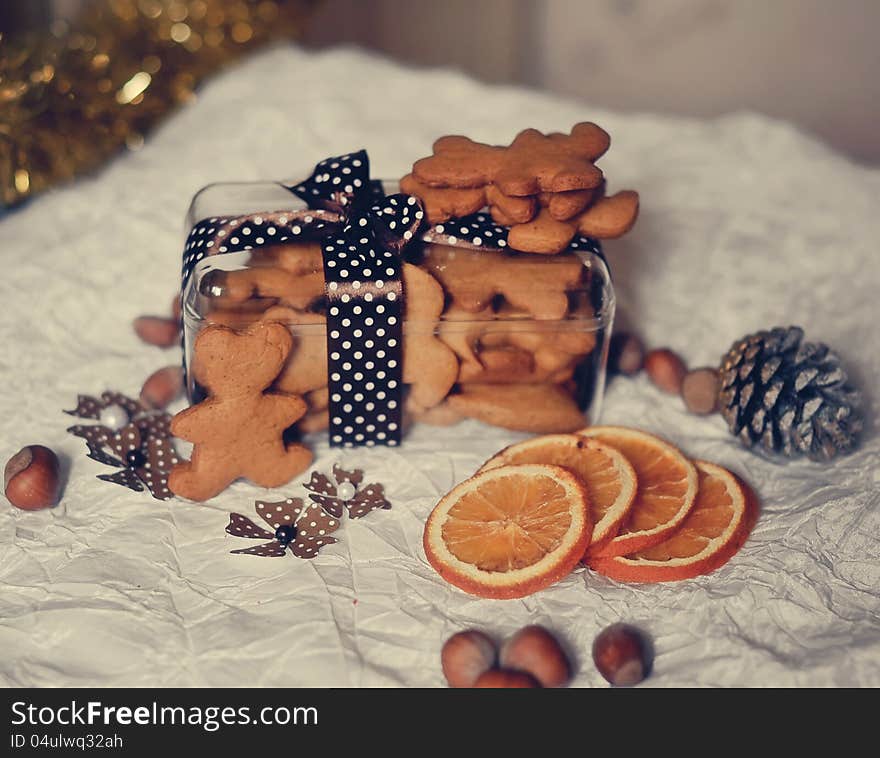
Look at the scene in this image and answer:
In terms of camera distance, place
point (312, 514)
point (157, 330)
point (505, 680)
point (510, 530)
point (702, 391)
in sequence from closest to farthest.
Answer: point (505, 680) < point (510, 530) < point (312, 514) < point (702, 391) < point (157, 330)

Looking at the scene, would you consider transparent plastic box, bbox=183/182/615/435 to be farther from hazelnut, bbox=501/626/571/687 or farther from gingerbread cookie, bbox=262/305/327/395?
hazelnut, bbox=501/626/571/687

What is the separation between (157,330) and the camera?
67.5 inches

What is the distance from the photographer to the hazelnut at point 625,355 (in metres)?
1.70

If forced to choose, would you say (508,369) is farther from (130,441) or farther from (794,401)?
(130,441)

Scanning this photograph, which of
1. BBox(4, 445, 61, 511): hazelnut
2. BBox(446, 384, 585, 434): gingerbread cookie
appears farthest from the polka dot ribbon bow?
BBox(4, 445, 61, 511): hazelnut

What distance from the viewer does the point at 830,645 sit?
118cm

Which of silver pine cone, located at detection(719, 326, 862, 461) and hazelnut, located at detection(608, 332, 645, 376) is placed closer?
silver pine cone, located at detection(719, 326, 862, 461)

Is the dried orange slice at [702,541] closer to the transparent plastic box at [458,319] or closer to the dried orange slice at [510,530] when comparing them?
the dried orange slice at [510,530]

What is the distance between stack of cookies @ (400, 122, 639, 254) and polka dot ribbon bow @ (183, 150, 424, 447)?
0.05 m

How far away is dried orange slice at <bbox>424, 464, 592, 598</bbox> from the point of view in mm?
1210

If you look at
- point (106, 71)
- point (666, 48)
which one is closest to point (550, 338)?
point (106, 71)

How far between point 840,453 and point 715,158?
2.69ft

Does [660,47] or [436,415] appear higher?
[660,47]

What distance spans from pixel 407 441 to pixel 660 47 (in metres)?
1.60
